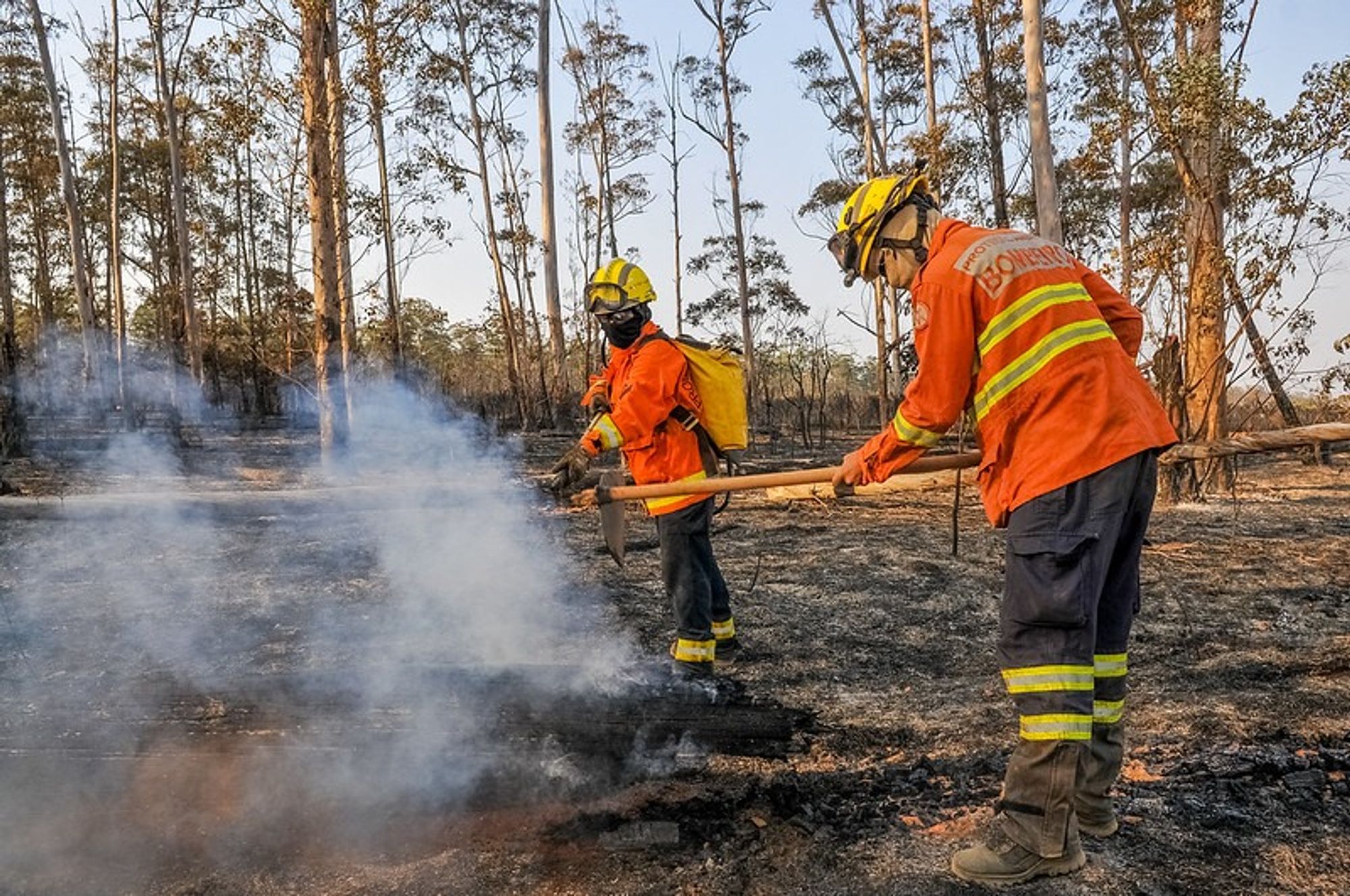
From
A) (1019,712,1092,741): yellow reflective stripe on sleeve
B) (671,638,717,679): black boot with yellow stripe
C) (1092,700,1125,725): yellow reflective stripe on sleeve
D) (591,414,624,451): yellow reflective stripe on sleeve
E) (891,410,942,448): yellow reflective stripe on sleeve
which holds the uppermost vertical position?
(591,414,624,451): yellow reflective stripe on sleeve

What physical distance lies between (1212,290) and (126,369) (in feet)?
64.7

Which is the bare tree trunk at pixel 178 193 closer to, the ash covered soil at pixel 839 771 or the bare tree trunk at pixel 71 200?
the bare tree trunk at pixel 71 200

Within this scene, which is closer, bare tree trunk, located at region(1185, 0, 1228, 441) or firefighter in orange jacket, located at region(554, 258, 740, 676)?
firefighter in orange jacket, located at region(554, 258, 740, 676)

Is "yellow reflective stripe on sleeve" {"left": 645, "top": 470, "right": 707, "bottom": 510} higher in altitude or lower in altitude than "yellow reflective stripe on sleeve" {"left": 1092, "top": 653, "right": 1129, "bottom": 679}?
higher

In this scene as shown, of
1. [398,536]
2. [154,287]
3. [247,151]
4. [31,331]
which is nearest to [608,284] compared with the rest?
[398,536]

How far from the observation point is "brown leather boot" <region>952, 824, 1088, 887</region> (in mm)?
2359

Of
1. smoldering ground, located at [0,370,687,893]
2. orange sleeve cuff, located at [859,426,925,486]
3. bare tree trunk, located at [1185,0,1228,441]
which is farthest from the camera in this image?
bare tree trunk, located at [1185,0,1228,441]

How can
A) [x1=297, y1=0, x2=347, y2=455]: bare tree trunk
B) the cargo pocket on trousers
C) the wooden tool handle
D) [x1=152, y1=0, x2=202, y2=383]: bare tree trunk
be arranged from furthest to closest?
[x1=152, y1=0, x2=202, y2=383]: bare tree trunk, [x1=297, y1=0, x2=347, y2=455]: bare tree trunk, the wooden tool handle, the cargo pocket on trousers

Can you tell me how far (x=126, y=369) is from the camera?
18828 millimetres

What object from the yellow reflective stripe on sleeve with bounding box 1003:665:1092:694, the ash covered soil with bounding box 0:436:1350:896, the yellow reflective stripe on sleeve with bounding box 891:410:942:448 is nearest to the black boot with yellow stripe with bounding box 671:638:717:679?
the ash covered soil with bounding box 0:436:1350:896

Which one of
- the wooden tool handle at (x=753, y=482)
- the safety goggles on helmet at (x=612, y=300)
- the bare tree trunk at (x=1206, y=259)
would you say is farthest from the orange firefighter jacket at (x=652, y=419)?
the bare tree trunk at (x=1206, y=259)

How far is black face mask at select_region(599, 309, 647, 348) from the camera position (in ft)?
13.7

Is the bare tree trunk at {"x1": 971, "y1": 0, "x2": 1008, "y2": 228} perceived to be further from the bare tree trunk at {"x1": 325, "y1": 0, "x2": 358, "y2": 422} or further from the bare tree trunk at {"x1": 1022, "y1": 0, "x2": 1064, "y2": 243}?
the bare tree trunk at {"x1": 325, "y1": 0, "x2": 358, "y2": 422}

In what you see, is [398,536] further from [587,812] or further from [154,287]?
[154,287]
